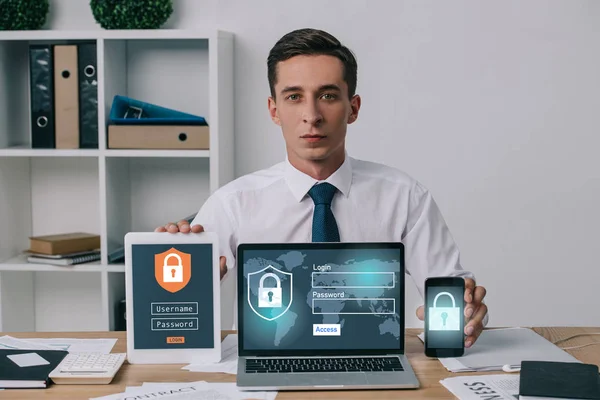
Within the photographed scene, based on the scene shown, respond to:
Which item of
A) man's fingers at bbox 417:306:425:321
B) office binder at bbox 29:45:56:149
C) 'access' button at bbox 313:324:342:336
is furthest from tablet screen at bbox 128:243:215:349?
office binder at bbox 29:45:56:149

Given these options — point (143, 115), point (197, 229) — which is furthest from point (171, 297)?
point (143, 115)

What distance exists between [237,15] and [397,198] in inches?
51.4

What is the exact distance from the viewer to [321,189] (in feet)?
7.06

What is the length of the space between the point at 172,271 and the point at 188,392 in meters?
0.28

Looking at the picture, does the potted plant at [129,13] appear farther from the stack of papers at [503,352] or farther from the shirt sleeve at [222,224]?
the stack of papers at [503,352]

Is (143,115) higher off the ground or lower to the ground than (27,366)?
higher

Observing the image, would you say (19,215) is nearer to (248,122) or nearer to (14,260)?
(14,260)

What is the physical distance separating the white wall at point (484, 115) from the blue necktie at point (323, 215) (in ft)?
3.46

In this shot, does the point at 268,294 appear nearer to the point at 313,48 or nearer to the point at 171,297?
the point at 171,297

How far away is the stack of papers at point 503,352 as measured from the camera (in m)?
1.61

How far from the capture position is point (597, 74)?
3105 millimetres

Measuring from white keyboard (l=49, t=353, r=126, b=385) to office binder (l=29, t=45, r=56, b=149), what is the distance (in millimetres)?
1639

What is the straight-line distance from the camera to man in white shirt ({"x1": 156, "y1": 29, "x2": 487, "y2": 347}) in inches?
81.7

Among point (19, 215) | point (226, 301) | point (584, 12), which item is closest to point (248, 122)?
point (226, 301)
